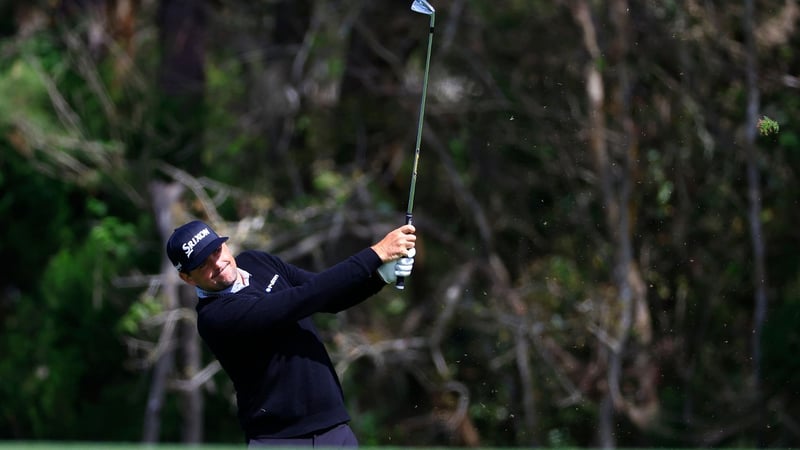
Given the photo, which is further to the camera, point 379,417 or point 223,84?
point 223,84

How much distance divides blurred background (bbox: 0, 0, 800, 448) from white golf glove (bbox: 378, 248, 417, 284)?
21.8 ft

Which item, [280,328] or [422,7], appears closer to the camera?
[280,328]

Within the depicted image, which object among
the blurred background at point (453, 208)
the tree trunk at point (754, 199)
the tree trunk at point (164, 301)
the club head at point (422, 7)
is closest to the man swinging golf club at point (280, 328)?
the club head at point (422, 7)

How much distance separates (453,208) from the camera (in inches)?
587

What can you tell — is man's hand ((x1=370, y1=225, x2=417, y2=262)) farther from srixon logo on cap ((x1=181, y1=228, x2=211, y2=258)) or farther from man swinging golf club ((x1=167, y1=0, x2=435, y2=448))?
srixon logo on cap ((x1=181, y1=228, x2=211, y2=258))

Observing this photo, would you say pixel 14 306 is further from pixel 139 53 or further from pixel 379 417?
pixel 379 417

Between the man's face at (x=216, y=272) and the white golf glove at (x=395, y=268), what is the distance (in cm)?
63

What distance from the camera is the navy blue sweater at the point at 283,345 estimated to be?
19.1ft

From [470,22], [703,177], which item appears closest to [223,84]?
[470,22]

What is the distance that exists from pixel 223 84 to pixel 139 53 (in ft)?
6.09

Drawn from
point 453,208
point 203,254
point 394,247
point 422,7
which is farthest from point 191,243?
point 453,208

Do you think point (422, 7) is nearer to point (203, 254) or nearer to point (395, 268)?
point (395, 268)

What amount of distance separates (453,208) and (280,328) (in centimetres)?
911

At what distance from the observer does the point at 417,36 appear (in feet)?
49.5
